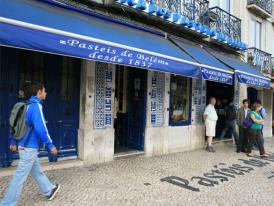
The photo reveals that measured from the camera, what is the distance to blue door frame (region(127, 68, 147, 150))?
28.0 ft

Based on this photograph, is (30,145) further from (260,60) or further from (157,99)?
(260,60)

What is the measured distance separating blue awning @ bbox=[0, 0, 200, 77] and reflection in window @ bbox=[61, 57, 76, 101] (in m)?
1.13

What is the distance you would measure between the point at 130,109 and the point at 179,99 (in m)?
1.87

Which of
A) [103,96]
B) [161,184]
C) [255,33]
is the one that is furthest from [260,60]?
[161,184]

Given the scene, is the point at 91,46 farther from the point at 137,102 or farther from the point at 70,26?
the point at 137,102

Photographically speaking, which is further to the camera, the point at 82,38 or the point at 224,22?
the point at 224,22

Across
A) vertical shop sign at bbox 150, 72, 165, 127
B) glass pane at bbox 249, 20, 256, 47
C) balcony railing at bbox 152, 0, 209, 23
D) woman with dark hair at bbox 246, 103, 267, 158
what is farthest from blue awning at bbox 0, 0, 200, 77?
glass pane at bbox 249, 20, 256, 47

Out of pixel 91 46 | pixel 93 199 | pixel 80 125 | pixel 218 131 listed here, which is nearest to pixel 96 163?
pixel 80 125

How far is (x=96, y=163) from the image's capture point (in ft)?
23.4

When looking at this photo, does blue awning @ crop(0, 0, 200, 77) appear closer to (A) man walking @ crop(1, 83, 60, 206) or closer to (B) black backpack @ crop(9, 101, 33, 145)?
(A) man walking @ crop(1, 83, 60, 206)

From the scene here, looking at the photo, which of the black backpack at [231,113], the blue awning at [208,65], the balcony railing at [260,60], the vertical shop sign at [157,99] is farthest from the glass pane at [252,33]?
the vertical shop sign at [157,99]

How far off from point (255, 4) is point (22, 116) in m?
12.5

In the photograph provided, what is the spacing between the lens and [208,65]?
848 centimetres

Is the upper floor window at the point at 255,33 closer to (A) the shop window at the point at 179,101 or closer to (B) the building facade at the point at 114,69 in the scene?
(B) the building facade at the point at 114,69
